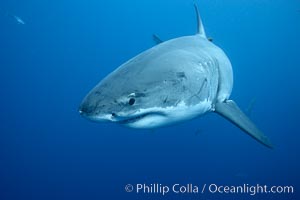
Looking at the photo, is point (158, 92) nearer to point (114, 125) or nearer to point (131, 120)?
point (131, 120)

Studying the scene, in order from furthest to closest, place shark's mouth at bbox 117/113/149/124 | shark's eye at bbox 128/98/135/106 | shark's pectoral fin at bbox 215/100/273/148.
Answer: shark's pectoral fin at bbox 215/100/273/148 < shark's mouth at bbox 117/113/149/124 < shark's eye at bbox 128/98/135/106

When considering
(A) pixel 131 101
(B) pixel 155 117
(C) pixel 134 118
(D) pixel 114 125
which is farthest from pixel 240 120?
(D) pixel 114 125

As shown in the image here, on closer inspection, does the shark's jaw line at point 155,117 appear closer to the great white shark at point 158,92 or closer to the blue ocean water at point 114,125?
the great white shark at point 158,92

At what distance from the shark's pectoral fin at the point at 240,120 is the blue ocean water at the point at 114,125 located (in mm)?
8310

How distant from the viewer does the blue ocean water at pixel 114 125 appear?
19172mm

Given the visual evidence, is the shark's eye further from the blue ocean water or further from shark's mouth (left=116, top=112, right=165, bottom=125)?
the blue ocean water

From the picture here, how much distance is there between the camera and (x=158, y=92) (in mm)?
2404

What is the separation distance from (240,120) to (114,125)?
16062 millimetres

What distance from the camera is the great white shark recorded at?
222cm

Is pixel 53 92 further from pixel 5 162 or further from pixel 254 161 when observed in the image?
pixel 254 161

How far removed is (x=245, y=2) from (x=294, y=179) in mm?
36599

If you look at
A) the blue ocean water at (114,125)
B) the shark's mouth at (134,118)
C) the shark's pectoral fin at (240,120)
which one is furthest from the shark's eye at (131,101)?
the blue ocean water at (114,125)

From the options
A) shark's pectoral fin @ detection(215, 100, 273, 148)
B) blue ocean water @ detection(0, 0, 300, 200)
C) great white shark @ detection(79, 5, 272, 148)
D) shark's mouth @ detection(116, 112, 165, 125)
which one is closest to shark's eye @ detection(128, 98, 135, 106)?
great white shark @ detection(79, 5, 272, 148)

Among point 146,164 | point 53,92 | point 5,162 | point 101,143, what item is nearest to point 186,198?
point 146,164
